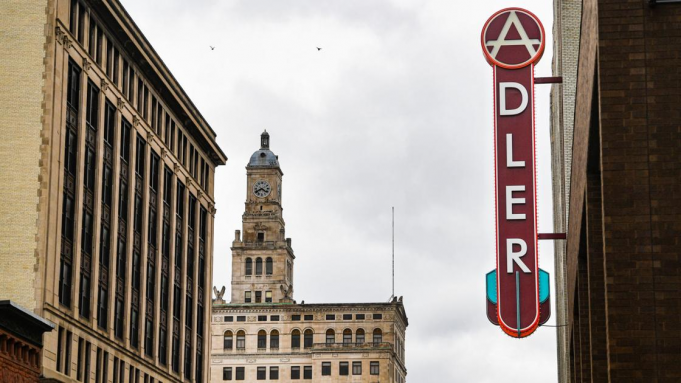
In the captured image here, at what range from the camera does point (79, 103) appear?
255ft

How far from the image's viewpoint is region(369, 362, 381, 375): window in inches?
7141

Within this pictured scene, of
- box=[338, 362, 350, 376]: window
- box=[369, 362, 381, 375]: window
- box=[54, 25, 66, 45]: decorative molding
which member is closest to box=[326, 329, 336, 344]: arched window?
box=[338, 362, 350, 376]: window

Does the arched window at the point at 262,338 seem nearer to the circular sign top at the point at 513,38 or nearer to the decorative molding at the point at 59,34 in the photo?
the decorative molding at the point at 59,34

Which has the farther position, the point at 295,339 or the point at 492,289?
the point at 295,339

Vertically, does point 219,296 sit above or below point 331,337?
above

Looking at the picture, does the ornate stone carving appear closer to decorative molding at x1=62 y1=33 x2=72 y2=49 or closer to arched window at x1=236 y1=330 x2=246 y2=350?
arched window at x1=236 y1=330 x2=246 y2=350

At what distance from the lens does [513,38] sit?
123 feet

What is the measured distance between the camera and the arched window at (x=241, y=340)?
188 m

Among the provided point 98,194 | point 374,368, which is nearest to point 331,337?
point 374,368

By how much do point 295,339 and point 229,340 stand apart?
935 cm

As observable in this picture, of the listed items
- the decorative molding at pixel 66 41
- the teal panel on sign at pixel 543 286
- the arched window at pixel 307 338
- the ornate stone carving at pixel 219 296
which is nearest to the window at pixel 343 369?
the arched window at pixel 307 338

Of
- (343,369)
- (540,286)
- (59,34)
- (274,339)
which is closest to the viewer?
(540,286)

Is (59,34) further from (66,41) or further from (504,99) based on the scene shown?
(504,99)

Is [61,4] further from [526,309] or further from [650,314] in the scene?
[650,314]
